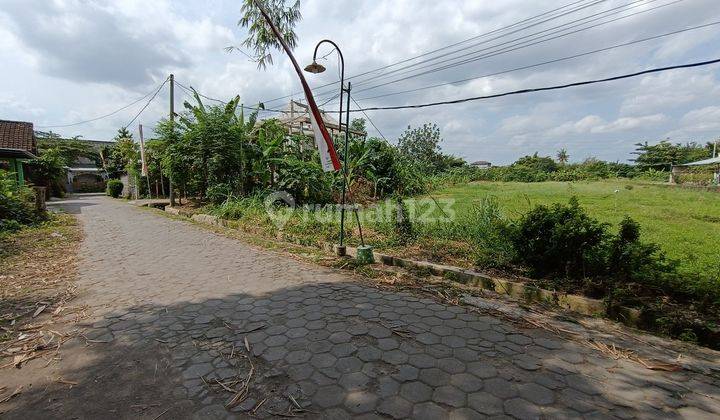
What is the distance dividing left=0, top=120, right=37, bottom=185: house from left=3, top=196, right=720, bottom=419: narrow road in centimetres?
1820

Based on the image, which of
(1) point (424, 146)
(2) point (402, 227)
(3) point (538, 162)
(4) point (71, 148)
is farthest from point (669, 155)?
(4) point (71, 148)

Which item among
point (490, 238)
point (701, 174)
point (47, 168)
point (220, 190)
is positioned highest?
point (47, 168)

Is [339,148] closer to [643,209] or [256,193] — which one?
[256,193]

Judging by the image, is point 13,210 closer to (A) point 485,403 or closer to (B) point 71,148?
(A) point 485,403

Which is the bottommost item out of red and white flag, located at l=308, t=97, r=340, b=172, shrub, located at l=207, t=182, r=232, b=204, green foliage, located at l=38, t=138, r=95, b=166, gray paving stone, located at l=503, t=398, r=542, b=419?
gray paving stone, located at l=503, t=398, r=542, b=419

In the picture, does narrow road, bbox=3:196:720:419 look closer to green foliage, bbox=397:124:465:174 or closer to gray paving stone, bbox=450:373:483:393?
gray paving stone, bbox=450:373:483:393

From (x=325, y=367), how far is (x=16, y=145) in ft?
76.9

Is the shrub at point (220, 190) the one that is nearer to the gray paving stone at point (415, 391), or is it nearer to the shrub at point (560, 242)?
the shrub at point (560, 242)

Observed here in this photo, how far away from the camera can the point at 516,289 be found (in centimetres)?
441

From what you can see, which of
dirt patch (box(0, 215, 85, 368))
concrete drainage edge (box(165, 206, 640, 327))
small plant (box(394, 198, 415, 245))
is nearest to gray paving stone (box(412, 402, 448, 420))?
concrete drainage edge (box(165, 206, 640, 327))

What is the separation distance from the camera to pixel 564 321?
368 centimetres

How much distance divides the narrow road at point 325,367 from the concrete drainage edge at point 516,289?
2.97 feet

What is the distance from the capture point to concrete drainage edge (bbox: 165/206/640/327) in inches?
146

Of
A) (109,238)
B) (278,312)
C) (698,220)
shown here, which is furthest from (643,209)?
(109,238)
